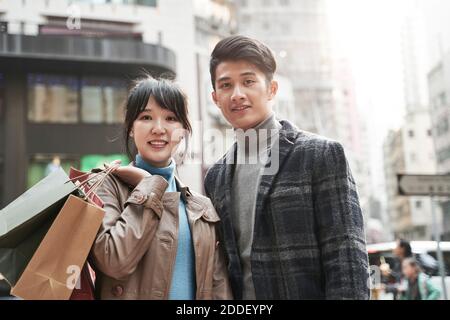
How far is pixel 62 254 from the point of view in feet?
5.67

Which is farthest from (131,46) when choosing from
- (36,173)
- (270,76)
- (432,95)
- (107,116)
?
(432,95)

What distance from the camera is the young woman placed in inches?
70.2

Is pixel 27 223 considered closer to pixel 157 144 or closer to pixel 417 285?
pixel 157 144

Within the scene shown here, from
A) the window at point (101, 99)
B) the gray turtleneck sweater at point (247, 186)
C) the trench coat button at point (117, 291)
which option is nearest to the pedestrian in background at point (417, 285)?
the gray turtleneck sweater at point (247, 186)

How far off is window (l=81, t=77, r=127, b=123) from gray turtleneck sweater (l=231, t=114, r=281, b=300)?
49.6ft

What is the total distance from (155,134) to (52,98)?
15.8 metres

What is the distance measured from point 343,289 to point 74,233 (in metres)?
0.97

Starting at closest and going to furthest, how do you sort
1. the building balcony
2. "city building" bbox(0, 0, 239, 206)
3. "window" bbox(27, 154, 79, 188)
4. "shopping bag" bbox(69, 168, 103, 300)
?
"shopping bag" bbox(69, 168, 103, 300), the building balcony, "city building" bbox(0, 0, 239, 206), "window" bbox(27, 154, 79, 188)

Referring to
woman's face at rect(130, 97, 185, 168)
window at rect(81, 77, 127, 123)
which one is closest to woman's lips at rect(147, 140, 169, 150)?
woman's face at rect(130, 97, 185, 168)

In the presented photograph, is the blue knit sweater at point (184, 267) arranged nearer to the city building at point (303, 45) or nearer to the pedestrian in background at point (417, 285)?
the pedestrian in background at point (417, 285)

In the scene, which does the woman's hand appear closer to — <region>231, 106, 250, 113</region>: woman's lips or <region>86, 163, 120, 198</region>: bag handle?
<region>86, 163, 120, 198</region>: bag handle

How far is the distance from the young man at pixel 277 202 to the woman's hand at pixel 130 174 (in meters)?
0.37

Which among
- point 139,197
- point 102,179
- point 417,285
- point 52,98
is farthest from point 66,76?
point 139,197

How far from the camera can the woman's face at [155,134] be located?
2.08 m
